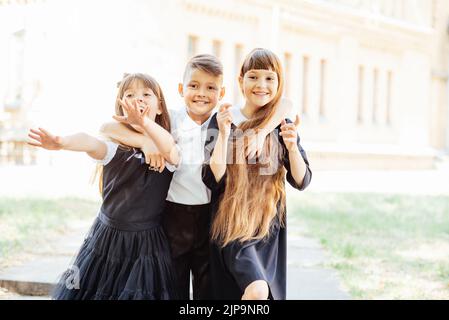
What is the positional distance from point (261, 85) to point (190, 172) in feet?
1.45


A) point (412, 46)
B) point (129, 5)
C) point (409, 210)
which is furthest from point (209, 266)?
point (412, 46)

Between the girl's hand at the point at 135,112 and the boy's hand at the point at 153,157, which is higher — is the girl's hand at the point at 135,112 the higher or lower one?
the higher one

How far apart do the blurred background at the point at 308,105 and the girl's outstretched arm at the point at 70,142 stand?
103 cm

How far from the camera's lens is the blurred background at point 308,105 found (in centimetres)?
467

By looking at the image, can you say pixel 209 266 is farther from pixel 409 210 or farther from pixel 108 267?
pixel 409 210

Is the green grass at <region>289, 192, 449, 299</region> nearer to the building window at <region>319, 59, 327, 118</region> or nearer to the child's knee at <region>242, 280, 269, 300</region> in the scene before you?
the child's knee at <region>242, 280, 269, 300</region>

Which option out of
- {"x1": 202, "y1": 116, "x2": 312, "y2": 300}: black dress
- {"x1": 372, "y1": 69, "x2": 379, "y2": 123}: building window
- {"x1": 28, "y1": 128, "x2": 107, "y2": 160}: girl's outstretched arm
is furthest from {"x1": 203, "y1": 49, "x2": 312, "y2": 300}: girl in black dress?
{"x1": 372, "y1": 69, "x2": 379, "y2": 123}: building window

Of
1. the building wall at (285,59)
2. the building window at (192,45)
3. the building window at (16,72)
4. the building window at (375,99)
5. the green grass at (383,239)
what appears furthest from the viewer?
Answer: the building window at (375,99)

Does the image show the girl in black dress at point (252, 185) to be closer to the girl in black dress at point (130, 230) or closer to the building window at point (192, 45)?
the girl in black dress at point (130, 230)

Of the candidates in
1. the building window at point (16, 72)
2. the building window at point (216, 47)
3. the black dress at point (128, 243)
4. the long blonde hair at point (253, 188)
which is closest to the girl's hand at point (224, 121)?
the long blonde hair at point (253, 188)

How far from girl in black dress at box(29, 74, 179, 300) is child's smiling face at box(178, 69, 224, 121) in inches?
4.7

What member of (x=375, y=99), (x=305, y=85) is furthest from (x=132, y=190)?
(x=375, y=99)

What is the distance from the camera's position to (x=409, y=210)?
24.9 feet

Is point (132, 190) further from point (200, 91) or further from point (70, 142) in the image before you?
point (200, 91)
